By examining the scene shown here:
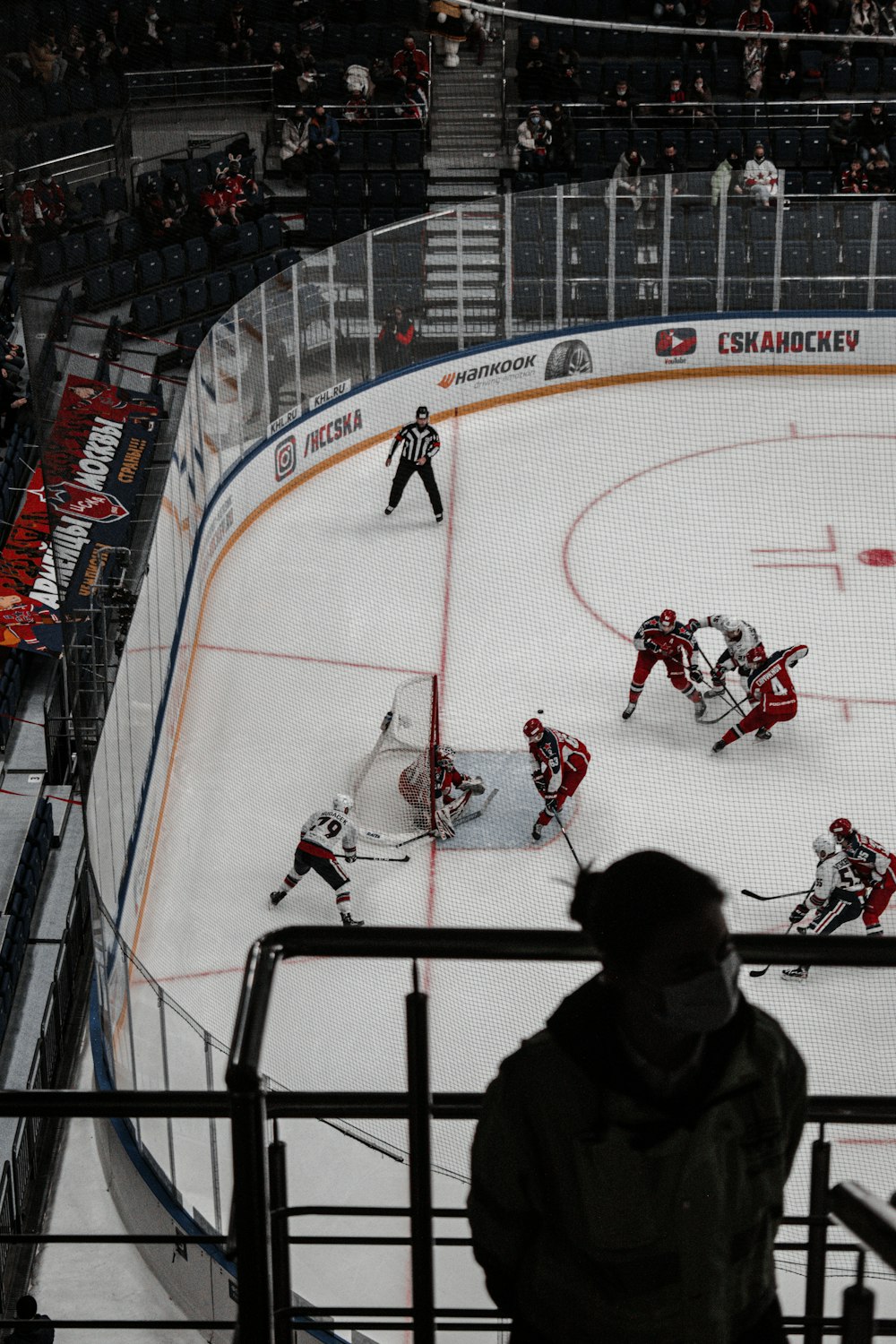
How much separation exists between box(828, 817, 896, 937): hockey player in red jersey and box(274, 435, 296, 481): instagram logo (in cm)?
713

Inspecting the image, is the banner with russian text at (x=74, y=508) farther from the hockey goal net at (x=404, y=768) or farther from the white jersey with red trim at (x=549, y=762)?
the white jersey with red trim at (x=549, y=762)

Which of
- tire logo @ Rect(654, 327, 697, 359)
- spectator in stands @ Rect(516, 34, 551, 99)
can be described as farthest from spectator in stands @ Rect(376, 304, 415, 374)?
spectator in stands @ Rect(516, 34, 551, 99)

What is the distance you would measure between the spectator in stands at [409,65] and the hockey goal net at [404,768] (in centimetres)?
945

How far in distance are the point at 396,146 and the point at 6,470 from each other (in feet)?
20.8

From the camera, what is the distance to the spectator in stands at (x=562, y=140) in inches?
736

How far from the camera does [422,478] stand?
14.7 meters

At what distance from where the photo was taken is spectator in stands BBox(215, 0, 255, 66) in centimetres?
1712

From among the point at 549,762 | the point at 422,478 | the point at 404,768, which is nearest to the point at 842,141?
the point at 422,478

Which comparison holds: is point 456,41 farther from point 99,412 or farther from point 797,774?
point 797,774

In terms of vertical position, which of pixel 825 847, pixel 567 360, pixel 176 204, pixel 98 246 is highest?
pixel 567 360

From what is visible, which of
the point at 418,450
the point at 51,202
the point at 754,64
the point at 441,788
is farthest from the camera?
the point at 754,64

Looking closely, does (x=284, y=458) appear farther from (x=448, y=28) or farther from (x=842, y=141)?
(x=842, y=141)

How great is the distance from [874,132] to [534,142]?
11.8ft

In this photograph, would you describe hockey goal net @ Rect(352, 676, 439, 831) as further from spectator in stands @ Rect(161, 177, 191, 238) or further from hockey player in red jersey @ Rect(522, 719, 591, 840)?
spectator in stands @ Rect(161, 177, 191, 238)
